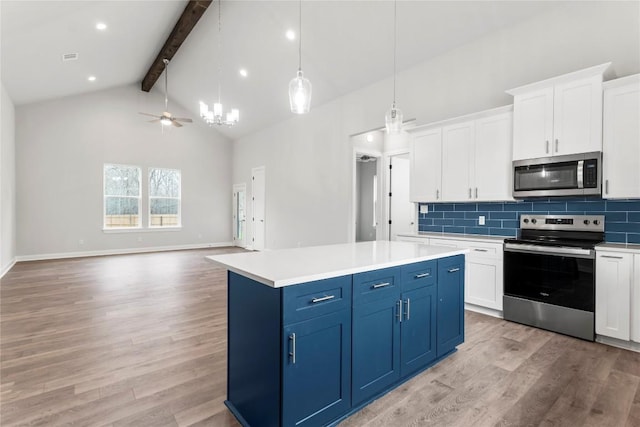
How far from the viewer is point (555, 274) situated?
3.11 meters

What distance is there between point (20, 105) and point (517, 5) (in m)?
9.45

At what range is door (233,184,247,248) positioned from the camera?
969 centimetres

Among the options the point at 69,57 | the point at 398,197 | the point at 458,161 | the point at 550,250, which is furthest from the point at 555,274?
the point at 69,57

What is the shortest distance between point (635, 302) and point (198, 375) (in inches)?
141

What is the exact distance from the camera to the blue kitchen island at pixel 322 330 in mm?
1563

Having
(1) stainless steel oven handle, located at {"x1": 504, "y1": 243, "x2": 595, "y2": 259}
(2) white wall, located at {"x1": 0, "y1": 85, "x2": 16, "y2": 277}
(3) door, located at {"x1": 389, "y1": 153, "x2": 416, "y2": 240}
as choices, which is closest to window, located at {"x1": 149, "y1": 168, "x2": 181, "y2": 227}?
(2) white wall, located at {"x1": 0, "y1": 85, "x2": 16, "y2": 277}

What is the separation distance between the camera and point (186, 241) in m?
9.41

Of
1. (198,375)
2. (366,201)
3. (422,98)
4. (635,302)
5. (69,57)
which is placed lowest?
(198,375)

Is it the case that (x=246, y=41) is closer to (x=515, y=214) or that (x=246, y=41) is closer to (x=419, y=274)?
(x=515, y=214)

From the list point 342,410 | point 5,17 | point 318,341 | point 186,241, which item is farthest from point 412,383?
point 186,241

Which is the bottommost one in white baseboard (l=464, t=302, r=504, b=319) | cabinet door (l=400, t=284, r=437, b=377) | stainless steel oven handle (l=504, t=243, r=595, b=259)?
white baseboard (l=464, t=302, r=504, b=319)

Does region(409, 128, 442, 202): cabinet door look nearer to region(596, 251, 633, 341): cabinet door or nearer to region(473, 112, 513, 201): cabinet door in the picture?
region(473, 112, 513, 201): cabinet door

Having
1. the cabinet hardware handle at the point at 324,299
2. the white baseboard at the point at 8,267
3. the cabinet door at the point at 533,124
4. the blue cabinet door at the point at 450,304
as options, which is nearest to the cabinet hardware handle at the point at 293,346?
the cabinet hardware handle at the point at 324,299

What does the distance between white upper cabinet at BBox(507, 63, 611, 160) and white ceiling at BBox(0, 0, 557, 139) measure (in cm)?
106
